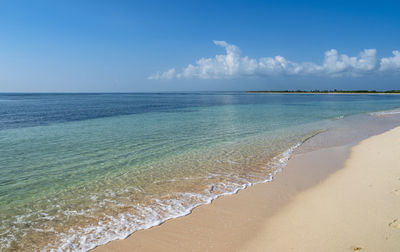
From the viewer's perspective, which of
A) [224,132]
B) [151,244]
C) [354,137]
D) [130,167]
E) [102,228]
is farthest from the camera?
[224,132]

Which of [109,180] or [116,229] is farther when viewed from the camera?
[109,180]

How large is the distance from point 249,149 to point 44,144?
12.5 m

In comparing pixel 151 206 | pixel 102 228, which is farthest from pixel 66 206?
pixel 151 206

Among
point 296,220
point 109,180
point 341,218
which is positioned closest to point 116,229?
point 109,180

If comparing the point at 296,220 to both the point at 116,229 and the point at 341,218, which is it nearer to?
the point at 341,218

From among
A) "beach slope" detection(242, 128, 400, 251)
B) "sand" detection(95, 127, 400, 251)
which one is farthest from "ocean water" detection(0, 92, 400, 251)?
"beach slope" detection(242, 128, 400, 251)

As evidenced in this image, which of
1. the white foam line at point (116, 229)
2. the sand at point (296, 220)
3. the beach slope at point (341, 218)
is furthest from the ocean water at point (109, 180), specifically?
the beach slope at point (341, 218)

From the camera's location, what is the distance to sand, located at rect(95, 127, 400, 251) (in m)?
4.63

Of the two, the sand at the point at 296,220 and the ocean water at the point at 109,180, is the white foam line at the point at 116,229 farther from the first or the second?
the sand at the point at 296,220

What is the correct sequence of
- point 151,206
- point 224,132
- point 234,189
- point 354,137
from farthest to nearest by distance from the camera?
point 224,132 < point 354,137 < point 234,189 < point 151,206

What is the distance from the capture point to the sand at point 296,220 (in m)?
4.63

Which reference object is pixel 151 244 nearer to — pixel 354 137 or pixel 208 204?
pixel 208 204

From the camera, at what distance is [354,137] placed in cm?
1688

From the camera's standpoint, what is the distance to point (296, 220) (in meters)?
5.57
